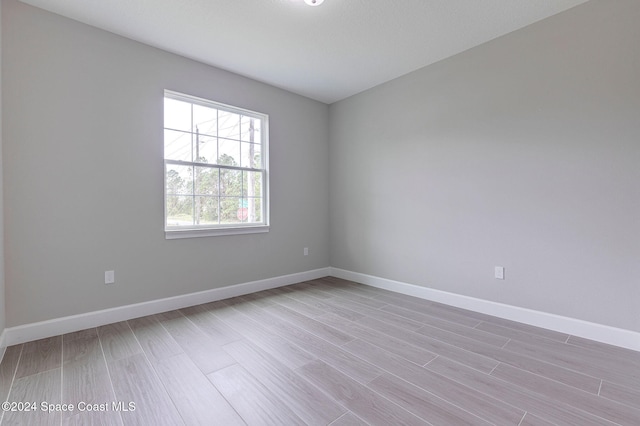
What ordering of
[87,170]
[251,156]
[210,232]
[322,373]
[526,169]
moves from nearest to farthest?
[322,373], [87,170], [526,169], [210,232], [251,156]

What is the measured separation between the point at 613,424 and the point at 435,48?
312cm

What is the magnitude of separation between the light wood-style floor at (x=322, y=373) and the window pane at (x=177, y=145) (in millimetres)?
1647

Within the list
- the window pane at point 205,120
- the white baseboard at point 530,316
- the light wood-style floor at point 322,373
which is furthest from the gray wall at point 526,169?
the window pane at point 205,120

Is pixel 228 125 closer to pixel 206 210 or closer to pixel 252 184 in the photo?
pixel 252 184

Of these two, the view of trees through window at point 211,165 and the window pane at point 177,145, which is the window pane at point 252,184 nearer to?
the view of trees through window at point 211,165

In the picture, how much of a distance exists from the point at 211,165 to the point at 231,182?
325 mm

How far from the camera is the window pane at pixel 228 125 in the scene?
332 cm

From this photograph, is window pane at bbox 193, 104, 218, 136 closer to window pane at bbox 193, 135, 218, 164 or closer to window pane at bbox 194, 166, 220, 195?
window pane at bbox 193, 135, 218, 164

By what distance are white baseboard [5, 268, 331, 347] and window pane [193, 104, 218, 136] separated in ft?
6.02

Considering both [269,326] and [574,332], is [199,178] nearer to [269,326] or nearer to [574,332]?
[269,326]

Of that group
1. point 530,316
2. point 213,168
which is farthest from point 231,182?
point 530,316

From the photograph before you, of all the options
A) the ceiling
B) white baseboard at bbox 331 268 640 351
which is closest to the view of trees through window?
the ceiling

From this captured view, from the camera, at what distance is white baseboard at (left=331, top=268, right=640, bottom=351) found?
2105mm

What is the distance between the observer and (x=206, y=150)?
10.5 feet
